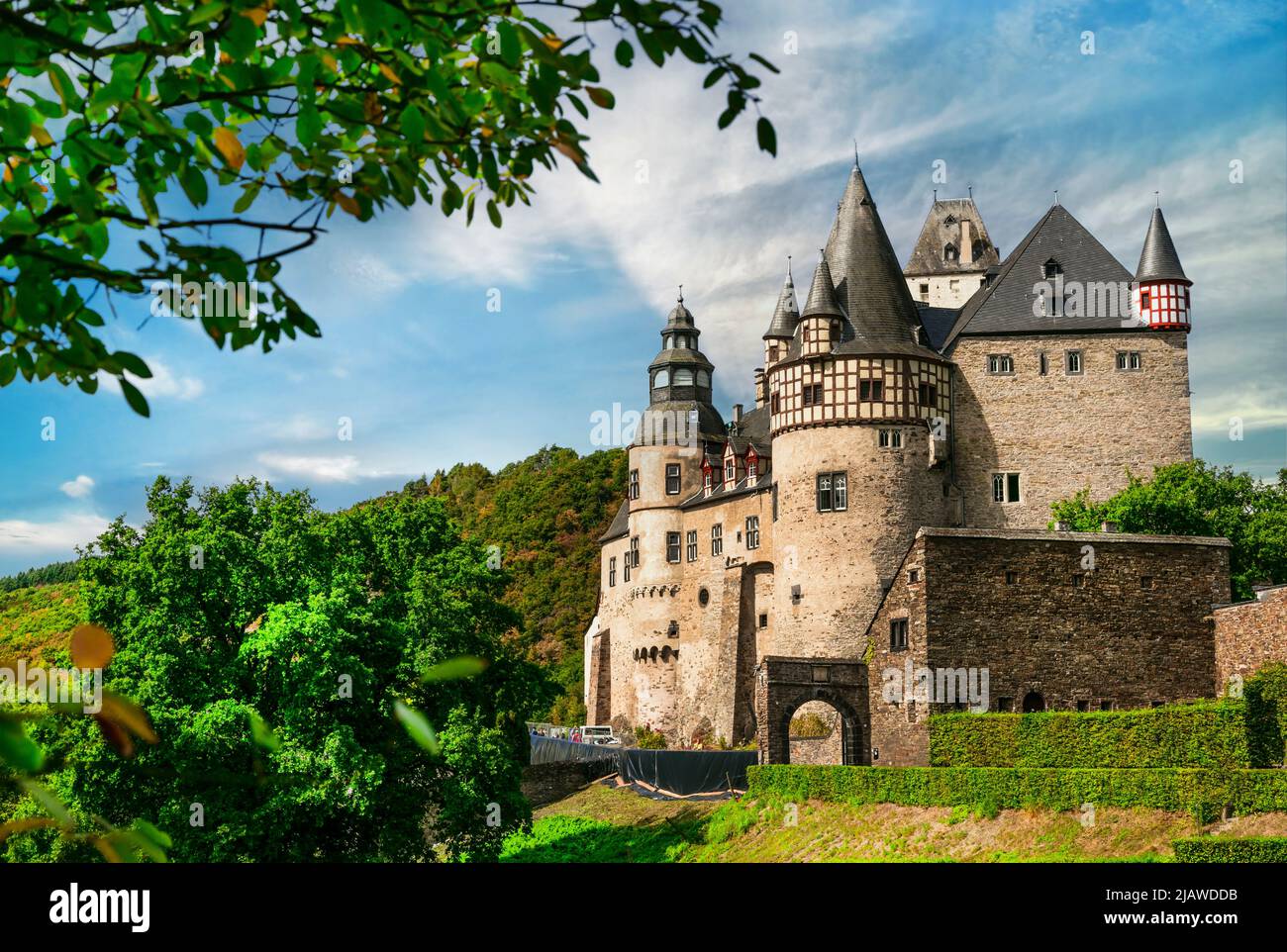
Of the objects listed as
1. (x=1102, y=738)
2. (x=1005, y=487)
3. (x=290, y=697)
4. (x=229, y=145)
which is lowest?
(x=1102, y=738)

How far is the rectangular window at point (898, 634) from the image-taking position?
3938 cm

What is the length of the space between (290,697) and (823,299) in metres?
26.7

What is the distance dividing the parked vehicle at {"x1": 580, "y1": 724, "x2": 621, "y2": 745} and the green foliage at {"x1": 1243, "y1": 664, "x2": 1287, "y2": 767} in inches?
1324

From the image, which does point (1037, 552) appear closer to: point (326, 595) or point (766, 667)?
point (766, 667)

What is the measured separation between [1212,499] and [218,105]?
4668 cm

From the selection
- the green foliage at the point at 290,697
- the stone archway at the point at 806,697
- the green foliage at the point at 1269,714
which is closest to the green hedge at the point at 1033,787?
the stone archway at the point at 806,697

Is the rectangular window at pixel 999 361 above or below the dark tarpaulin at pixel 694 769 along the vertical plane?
above

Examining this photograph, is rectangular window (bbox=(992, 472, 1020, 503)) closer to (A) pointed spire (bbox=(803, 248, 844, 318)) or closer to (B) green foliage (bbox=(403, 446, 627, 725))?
(A) pointed spire (bbox=(803, 248, 844, 318))

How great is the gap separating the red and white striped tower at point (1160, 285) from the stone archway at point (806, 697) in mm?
18908

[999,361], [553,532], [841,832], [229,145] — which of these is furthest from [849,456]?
[553,532]

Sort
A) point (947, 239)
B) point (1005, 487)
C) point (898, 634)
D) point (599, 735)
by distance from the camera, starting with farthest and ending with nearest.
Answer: point (947, 239) → point (599, 735) → point (1005, 487) → point (898, 634)

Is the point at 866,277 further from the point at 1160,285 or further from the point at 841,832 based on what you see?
the point at 841,832

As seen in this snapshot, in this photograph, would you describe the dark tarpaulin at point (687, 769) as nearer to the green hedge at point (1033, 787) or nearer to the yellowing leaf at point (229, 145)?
the green hedge at point (1033, 787)

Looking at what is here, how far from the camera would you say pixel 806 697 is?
133ft
